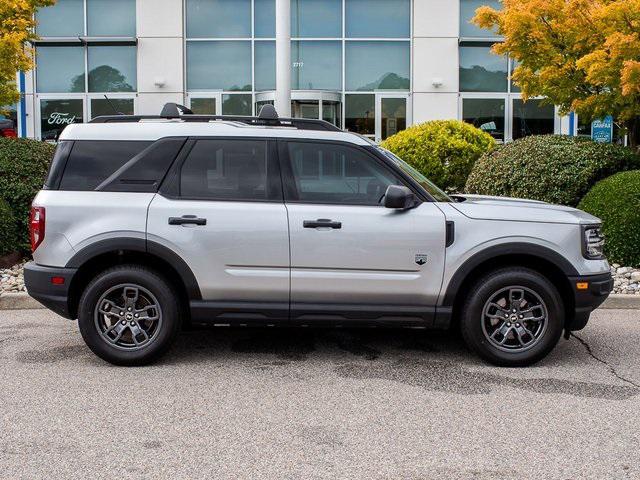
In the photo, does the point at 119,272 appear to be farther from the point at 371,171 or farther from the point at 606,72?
the point at 606,72

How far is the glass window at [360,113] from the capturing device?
2100 cm

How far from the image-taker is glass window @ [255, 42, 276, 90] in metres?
21.1

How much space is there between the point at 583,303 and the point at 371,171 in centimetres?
189

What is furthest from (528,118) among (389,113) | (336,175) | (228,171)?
(228,171)

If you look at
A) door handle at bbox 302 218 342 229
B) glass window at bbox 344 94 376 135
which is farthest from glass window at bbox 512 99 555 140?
door handle at bbox 302 218 342 229

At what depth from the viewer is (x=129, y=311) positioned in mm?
5711

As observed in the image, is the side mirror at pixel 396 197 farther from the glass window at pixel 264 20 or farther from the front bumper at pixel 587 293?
the glass window at pixel 264 20

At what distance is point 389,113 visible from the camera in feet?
69.3

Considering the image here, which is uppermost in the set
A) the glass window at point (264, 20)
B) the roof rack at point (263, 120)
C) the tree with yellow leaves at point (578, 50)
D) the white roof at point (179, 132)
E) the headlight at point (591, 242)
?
the glass window at point (264, 20)

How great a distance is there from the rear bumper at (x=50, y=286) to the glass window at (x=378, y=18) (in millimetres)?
16783

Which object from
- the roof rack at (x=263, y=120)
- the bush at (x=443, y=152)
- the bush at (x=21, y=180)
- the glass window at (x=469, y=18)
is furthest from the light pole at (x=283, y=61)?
the glass window at (x=469, y=18)

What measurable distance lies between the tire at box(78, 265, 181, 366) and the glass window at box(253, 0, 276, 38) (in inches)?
650

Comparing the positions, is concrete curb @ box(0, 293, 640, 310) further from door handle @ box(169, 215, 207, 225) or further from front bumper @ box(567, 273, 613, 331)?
door handle @ box(169, 215, 207, 225)

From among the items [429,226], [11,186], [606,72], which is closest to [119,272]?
[429,226]
